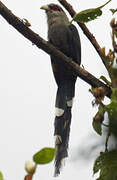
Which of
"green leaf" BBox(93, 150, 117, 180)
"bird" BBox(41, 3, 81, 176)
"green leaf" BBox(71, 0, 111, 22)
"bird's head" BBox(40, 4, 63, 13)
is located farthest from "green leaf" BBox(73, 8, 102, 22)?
"bird's head" BBox(40, 4, 63, 13)

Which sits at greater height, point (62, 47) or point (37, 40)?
point (62, 47)

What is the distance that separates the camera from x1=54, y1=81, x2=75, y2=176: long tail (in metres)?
2.31

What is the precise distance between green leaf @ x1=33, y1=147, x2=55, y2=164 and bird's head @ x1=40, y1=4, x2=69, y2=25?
3767mm

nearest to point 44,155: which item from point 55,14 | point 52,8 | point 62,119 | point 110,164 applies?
point 110,164

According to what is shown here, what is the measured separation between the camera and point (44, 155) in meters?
0.68

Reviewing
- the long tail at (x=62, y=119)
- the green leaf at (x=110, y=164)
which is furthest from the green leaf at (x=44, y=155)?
the long tail at (x=62, y=119)

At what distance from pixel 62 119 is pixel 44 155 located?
2682mm

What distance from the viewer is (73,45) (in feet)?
14.0

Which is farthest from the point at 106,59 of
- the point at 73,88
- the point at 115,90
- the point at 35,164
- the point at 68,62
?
the point at 73,88

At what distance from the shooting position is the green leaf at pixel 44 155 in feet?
2.19

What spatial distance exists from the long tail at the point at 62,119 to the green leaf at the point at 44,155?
1143 millimetres

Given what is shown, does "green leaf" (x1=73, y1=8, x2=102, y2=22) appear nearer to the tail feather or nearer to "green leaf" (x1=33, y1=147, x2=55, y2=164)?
"green leaf" (x1=33, y1=147, x2=55, y2=164)

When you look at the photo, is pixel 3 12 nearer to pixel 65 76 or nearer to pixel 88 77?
pixel 88 77

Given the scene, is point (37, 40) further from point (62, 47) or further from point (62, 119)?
point (62, 47)
